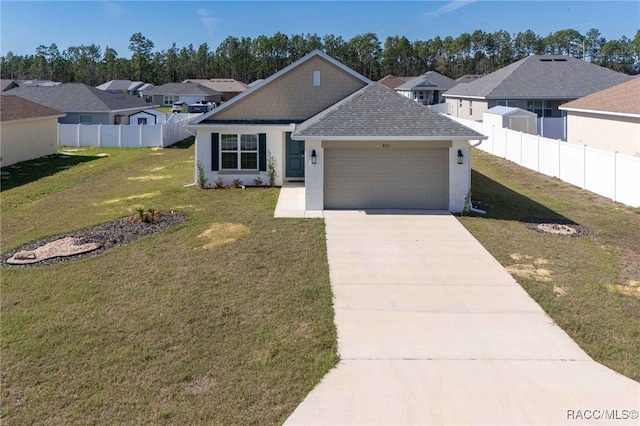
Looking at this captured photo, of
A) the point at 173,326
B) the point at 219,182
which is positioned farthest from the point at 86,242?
the point at 219,182

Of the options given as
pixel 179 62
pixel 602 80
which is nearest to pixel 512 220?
pixel 602 80

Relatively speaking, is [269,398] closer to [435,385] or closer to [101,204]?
[435,385]

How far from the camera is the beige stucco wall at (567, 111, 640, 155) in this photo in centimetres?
2153

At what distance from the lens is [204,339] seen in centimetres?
770

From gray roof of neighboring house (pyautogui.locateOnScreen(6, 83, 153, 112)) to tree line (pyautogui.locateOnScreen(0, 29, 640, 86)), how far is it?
74.8 m

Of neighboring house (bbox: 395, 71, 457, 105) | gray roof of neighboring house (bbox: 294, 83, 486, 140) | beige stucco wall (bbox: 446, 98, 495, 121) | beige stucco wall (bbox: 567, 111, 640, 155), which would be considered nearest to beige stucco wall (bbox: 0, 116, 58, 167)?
gray roof of neighboring house (bbox: 294, 83, 486, 140)

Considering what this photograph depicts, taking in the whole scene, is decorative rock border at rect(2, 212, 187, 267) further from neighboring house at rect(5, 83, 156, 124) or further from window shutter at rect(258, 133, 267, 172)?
neighboring house at rect(5, 83, 156, 124)

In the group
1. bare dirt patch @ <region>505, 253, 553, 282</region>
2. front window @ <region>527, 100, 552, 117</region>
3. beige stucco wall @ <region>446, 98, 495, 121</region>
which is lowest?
bare dirt patch @ <region>505, 253, 553, 282</region>

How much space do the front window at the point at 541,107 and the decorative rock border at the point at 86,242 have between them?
30.3m

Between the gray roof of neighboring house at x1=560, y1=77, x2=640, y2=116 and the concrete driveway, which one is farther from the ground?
the gray roof of neighboring house at x1=560, y1=77, x2=640, y2=116

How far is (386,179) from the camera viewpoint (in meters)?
16.0

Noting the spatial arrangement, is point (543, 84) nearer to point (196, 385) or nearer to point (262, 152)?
point (262, 152)

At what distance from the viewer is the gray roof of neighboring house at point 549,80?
36031 millimetres

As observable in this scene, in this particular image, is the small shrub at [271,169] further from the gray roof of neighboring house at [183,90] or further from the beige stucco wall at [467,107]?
the gray roof of neighboring house at [183,90]
